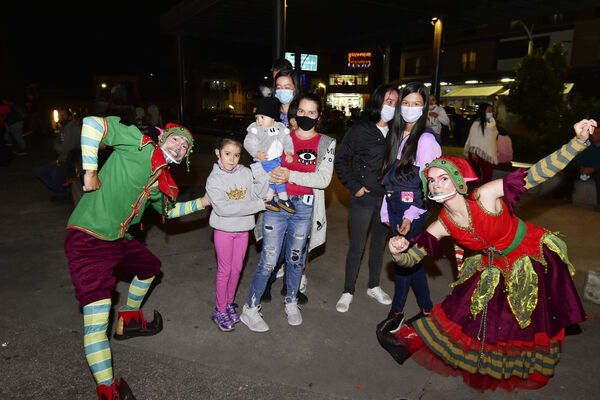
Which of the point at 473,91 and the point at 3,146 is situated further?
the point at 473,91

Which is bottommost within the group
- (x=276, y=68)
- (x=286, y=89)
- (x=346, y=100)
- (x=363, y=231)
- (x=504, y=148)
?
(x=363, y=231)

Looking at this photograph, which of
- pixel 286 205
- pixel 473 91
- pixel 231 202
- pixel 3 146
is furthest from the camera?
pixel 473 91

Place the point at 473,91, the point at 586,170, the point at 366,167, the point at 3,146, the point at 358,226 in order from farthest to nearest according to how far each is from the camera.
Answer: the point at 473,91
the point at 3,146
the point at 586,170
the point at 358,226
the point at 366,167

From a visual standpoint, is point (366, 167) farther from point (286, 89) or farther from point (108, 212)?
point (108, 212)

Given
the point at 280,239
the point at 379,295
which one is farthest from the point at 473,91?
the point at 280,239

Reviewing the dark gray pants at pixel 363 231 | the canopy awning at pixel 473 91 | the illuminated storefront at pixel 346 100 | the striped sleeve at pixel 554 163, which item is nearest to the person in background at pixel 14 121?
the dark gray pants at pixel 363 231

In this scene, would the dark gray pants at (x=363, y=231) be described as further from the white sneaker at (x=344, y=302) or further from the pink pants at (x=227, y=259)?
the pink pants at (x=227, y=259)

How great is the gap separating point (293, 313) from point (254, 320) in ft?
1.30

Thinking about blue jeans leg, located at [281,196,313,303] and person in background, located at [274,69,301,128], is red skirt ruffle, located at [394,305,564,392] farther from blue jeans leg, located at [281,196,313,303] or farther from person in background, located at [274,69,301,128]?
person in background, located at [274,69,301,128]

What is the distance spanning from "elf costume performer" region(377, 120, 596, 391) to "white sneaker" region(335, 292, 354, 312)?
4.10 feet

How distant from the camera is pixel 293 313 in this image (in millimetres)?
3908

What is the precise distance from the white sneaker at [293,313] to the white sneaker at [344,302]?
462mm

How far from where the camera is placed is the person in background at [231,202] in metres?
3.38

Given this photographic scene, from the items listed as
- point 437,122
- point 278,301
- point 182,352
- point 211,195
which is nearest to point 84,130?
point 211,195
